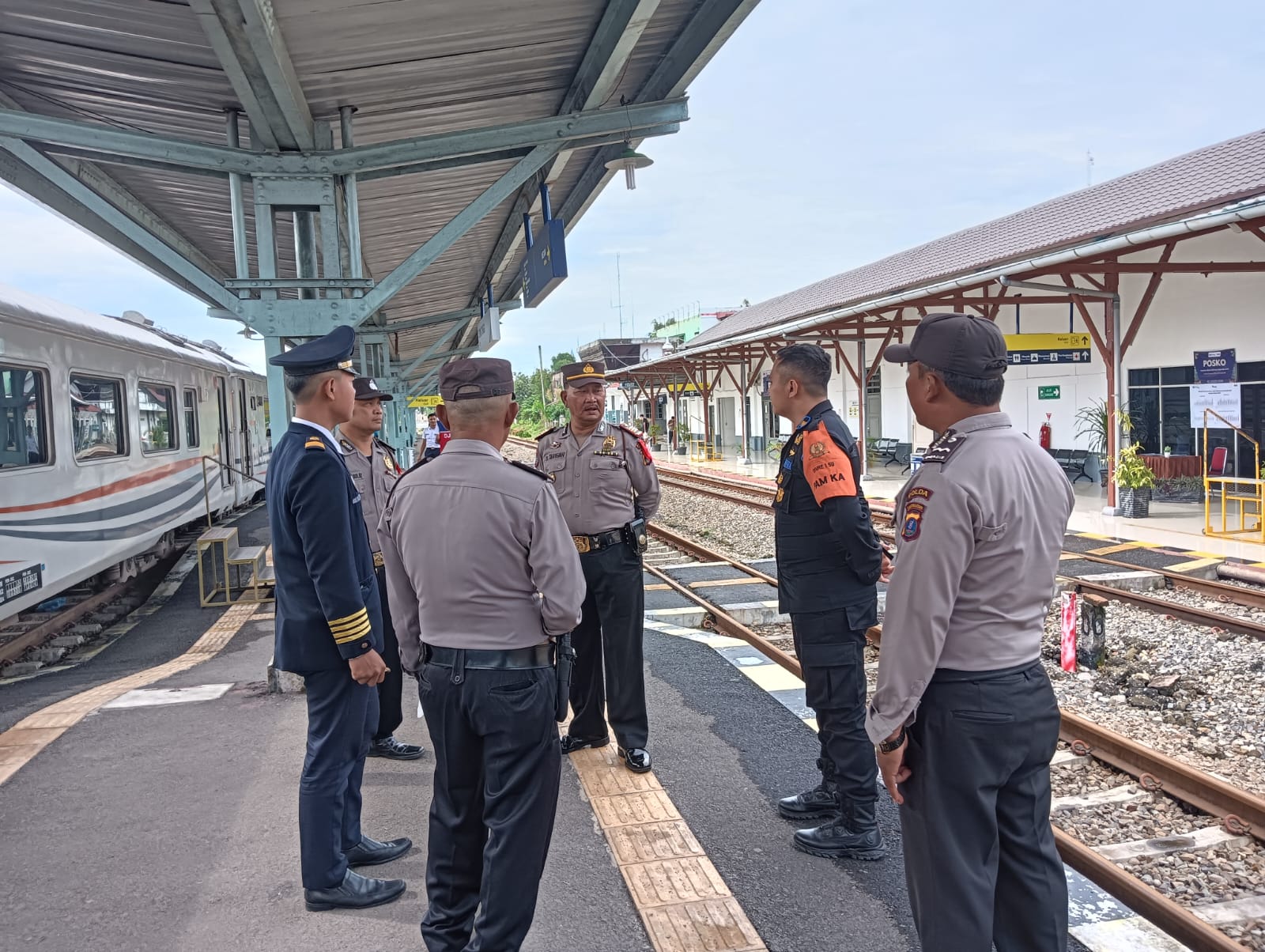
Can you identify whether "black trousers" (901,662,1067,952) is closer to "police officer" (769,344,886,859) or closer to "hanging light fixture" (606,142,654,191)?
"police officer" (769,344,886,859)

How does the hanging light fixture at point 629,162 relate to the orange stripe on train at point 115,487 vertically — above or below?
above

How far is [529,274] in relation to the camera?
7.48 metres

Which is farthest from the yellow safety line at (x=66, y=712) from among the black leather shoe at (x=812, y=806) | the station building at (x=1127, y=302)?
the station building at (x=1127, y=302)

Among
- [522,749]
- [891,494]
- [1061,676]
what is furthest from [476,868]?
[891,494]

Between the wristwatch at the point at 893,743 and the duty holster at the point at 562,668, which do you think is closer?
the wristwatch at the point at 893,743

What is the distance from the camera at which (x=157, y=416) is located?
1066 cm

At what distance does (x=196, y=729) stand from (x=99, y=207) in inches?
114

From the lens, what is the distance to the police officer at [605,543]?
4129 millimetres

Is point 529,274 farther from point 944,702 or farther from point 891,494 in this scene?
point 891,494

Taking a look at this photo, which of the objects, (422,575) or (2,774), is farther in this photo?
(2,774)

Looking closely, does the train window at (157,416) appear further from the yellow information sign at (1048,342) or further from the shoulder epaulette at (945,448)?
the yellow information sign at (1048,342)

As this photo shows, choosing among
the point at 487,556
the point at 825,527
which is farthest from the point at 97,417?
the point at 825,527

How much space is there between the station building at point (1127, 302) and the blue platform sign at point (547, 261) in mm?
7899

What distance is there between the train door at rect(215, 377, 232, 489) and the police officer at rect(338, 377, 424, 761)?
407 inches
